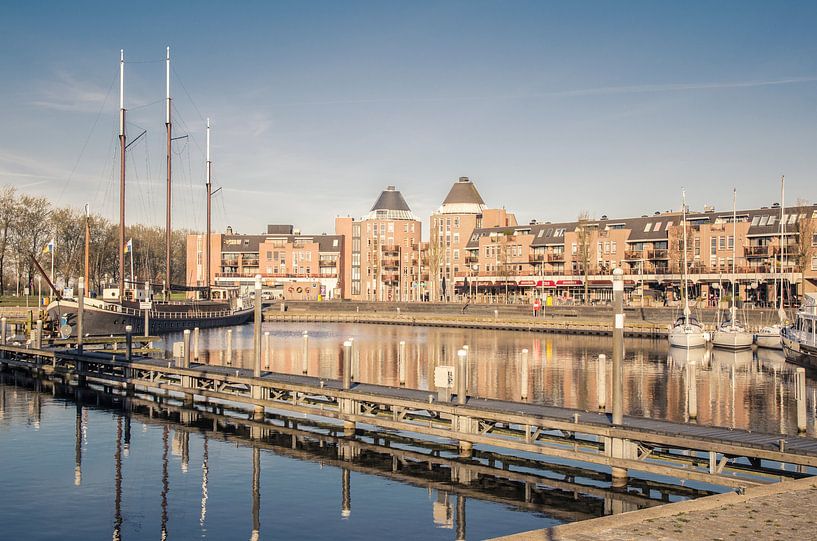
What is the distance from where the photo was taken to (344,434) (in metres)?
32.5

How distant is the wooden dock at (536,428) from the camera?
22.8 m

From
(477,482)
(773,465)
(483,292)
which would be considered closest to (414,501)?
(477,482)

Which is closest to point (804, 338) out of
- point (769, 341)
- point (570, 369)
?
point (769, 341)

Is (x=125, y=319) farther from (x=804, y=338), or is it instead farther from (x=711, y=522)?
(x=711, y=522)

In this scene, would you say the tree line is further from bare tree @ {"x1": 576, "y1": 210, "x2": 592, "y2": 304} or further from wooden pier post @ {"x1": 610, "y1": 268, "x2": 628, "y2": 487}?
wooden pier post @ {"x1": 610, "y1": 268, "x2": 628, "y2": 487}

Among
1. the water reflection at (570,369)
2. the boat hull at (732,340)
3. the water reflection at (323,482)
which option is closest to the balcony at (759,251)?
the water reflection at (570,369)

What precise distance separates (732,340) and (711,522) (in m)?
62.2

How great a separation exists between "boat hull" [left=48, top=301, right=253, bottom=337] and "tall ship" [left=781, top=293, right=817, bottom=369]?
54.3 metres

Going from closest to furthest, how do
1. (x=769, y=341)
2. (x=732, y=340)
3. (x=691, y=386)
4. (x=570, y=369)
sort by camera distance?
(x=691, y=386) → (x=570, y=369) → (x=732, y=340) → (x=769, y=341)

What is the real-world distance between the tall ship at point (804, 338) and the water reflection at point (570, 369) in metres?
1.23

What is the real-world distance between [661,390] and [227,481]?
93.5ft

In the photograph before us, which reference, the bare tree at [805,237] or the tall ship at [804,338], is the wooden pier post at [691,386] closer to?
the tall ship at [804,338]

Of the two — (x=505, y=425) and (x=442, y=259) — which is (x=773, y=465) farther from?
(x=442, y=259)

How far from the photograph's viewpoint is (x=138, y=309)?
91.6m
